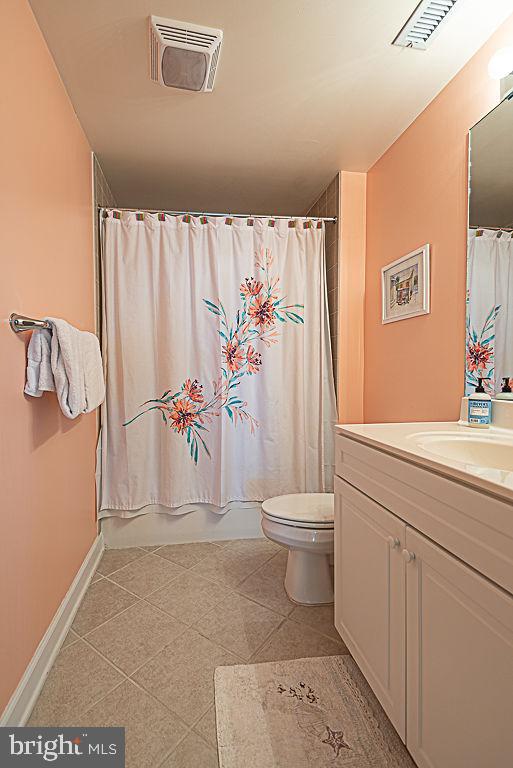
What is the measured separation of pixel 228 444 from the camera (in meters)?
2.63

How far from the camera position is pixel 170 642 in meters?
1.68

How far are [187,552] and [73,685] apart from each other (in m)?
1.11

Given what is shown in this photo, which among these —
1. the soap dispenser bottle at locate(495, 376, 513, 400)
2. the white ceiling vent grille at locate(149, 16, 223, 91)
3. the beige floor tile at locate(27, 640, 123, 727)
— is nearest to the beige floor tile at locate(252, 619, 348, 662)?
the beige floor tile at locate(27, 640, 123, 727)

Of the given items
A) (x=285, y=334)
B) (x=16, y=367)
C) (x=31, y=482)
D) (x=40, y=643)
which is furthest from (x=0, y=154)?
(x=285, y=334)

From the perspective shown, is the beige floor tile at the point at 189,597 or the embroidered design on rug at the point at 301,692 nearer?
the embroidered design on rug at the point at 301,692

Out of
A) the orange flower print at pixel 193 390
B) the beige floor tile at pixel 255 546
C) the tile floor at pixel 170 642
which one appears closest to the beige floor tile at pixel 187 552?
the tile floor at pixel 170 642

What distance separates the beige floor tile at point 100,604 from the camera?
1.80 metres

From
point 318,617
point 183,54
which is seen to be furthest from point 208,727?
point 183,54

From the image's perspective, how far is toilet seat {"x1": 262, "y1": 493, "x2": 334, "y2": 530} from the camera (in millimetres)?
1871

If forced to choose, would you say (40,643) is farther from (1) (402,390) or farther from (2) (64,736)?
(1) (402,390)

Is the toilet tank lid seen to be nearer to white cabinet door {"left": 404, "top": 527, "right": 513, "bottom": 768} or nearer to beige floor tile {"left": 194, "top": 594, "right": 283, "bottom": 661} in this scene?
beige floor tile {"left": 194, "top": 594, "right": 283, "bottom": 661}

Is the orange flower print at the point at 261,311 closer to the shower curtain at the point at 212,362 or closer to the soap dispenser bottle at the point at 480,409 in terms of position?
the shower curtain at the point at 212,362

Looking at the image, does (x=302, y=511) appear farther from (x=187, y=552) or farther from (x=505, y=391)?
(x=505, y=391)

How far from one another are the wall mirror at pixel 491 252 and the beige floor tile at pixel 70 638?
5.93 feet
